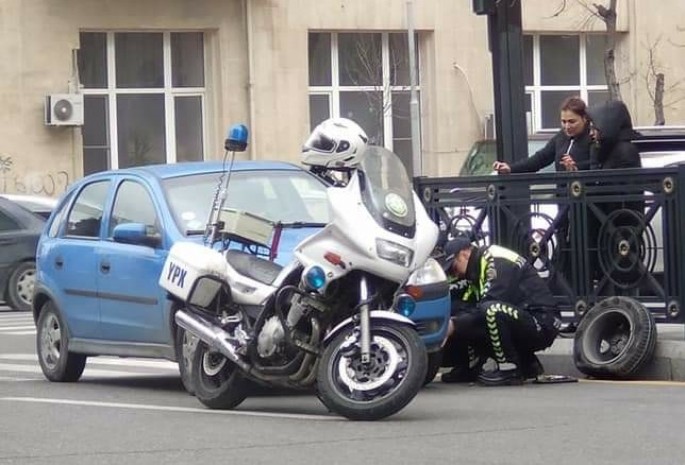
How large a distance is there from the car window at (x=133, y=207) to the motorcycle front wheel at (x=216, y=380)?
1464mm

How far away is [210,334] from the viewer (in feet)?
33.4

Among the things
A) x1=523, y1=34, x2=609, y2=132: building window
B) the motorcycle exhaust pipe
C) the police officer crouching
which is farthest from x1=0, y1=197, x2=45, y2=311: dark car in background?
x1=523, y1=34, x2=609, y2=132: building window

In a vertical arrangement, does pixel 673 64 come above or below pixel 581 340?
above

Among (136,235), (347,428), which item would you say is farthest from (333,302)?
(136,235)

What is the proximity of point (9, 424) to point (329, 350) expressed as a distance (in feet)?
6.22

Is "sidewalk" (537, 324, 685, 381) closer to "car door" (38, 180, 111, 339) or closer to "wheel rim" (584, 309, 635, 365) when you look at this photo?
"wheel rim" (584, 309, 635, 365)

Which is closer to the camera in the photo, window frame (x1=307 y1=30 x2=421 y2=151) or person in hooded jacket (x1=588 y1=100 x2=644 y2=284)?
person in hooded jacket (x1=588 y1=100 x2=644 y2=284)

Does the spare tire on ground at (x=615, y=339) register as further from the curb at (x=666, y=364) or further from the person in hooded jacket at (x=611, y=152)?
the person in hooded jacket at (x=611, y=152)

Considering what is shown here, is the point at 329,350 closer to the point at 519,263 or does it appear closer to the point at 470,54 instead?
the point at 519,263

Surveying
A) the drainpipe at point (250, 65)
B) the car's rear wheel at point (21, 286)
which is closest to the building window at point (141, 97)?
the drainpipe at point (250, 65)

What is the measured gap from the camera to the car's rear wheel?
72.2ft

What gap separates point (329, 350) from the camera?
9547 millimetres

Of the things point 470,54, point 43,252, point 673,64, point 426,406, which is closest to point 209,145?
point 470,54

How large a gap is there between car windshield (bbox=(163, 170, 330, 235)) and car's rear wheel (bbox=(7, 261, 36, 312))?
10.4 meters
